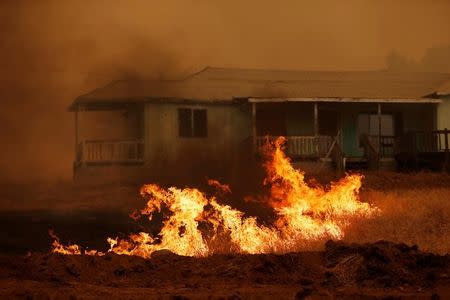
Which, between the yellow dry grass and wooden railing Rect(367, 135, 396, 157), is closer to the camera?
the yellow dry grass

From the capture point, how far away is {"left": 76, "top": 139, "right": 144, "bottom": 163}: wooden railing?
73.1 ft

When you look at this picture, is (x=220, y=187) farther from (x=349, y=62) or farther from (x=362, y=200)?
(x=349, y=62)

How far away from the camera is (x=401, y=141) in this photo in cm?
2309

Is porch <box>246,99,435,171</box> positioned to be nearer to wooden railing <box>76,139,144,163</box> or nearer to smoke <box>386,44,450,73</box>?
wooden railing <box>76,139,144,163</box>

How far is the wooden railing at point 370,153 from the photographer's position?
71.1 ft

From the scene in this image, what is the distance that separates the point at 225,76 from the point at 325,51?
10608 mm

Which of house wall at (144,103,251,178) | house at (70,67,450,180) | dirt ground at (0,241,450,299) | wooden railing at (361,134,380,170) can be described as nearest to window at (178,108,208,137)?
house at (70,67,450,180)

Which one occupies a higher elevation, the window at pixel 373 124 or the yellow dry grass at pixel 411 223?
the window at pixel 373 124

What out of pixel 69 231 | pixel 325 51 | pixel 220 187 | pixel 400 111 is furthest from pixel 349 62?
pixel 69 231

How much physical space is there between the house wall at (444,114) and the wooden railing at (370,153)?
3.13 metres

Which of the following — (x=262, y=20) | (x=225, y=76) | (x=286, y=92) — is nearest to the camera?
(x=286, y=92)

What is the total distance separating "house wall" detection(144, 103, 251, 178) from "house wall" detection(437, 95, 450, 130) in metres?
7.27

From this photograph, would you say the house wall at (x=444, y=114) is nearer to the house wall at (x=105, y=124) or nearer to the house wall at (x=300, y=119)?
the house wall at (x=300, y=119)

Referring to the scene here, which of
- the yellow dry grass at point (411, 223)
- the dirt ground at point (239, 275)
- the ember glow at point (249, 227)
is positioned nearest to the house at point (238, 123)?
the yellow dry grass at point (411, 223)
